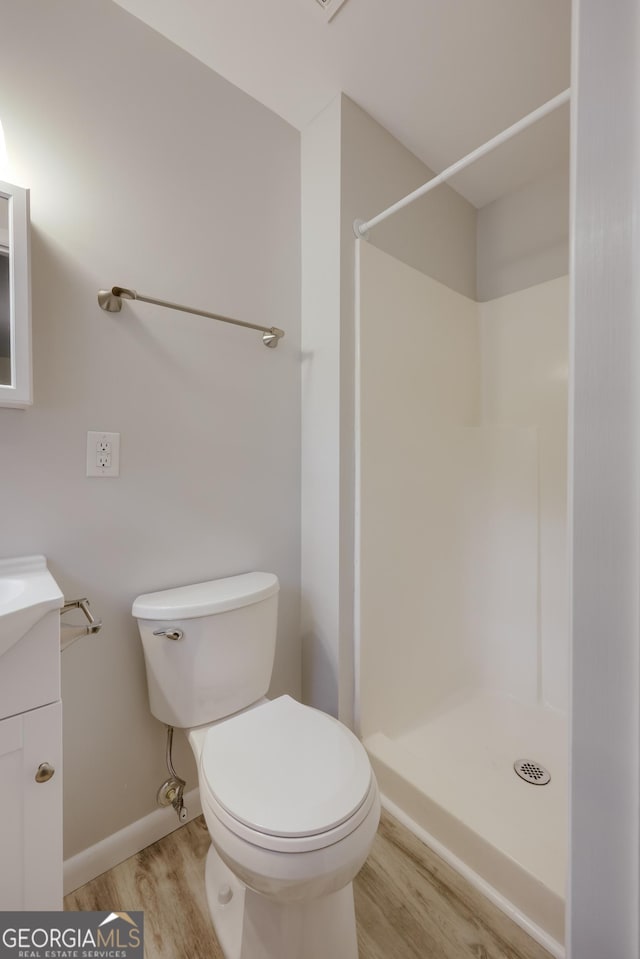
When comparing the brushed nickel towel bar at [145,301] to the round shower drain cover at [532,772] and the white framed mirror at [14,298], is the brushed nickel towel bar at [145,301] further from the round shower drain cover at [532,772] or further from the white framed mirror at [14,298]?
the round shower drain cover at [532,772]

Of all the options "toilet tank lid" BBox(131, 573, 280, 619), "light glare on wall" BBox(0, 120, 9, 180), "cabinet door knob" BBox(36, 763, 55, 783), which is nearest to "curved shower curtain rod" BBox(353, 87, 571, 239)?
"light glare on wall" BBox(0, 120, 9, 180)

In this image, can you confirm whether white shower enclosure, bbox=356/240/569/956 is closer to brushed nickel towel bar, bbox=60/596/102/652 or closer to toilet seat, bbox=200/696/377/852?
toilet seat, bbox=200/696/377/852

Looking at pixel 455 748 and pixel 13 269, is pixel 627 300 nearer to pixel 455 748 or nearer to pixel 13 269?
pixel 13 269

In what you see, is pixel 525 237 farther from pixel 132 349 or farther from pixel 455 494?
pixel 132 349

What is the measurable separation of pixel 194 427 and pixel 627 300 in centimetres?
113

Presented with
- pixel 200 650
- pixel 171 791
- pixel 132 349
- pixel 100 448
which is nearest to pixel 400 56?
pixel 132 349

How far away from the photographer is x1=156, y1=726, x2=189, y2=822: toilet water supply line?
1.22 m

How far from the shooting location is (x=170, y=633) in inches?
44.3

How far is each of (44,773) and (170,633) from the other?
39cm

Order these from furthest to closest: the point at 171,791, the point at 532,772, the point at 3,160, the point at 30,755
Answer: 1. the point at 532,772
2. the point at 171,791
3. the point at 3,160
4. the point at 30,755

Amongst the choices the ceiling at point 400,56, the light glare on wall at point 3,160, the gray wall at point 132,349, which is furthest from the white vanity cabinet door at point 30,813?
the ceiling at point 400,56

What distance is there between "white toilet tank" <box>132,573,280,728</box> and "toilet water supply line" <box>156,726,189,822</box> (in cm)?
16

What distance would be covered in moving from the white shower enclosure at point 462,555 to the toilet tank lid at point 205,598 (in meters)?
0.39

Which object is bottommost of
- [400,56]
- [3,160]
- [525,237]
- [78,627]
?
[78,627]
